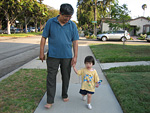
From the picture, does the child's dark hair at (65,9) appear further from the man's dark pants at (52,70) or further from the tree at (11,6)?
the tree at (11,6)

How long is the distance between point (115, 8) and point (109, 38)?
36.1 ft

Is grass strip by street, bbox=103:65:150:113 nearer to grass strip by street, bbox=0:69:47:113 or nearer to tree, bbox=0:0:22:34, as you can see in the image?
grass strip by street, bbox=0:69:47:113

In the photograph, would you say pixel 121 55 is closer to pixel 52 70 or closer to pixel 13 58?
pixel 13 58

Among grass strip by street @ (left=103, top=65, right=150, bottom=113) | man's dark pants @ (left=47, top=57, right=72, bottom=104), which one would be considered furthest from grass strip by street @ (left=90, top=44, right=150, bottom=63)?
man's dark pants @ (left=47, top=57, right=72, bottom=104)

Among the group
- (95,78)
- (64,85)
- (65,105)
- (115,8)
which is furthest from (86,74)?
(115,8)

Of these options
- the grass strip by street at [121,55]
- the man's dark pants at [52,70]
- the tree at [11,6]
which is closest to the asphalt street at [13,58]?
the man's dark pants at [52,70]

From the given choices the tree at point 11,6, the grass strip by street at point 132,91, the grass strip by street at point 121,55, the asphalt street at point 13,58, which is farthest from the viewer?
the tree at point 11,6

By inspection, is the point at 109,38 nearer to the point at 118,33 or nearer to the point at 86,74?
the point at 118,33

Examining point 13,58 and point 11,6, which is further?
point 11,6

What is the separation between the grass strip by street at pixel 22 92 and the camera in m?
3.07

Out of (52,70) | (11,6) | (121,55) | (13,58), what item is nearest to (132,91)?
(52,70)

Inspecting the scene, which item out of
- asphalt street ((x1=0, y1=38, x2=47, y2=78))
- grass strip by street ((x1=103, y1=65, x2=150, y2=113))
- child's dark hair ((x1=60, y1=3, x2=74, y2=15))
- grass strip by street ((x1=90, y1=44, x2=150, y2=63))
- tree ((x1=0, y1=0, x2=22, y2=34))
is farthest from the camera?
tree ((x1=0, y1=0, x2=22, y2=34))

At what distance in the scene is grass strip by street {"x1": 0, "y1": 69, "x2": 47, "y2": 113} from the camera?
3.07 m

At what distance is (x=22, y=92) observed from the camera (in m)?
3.82
